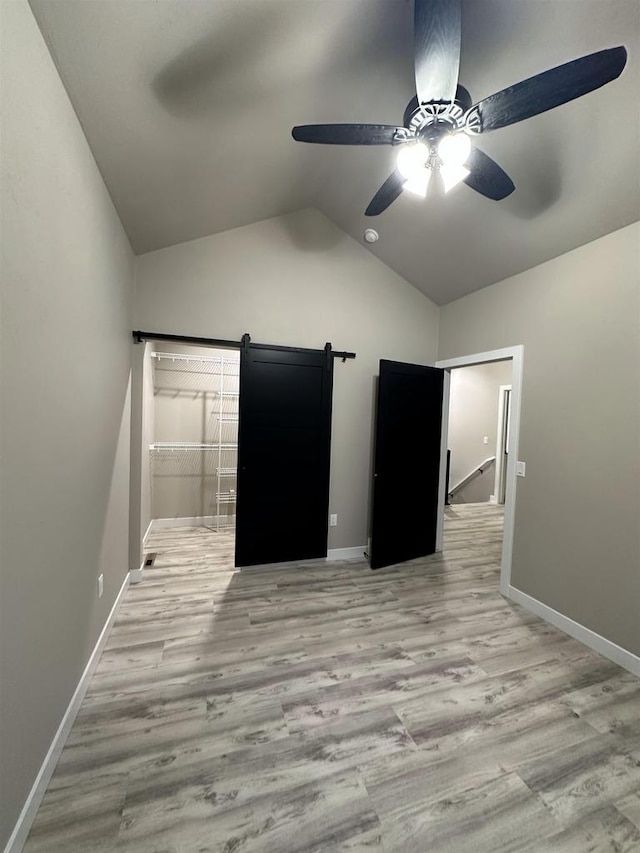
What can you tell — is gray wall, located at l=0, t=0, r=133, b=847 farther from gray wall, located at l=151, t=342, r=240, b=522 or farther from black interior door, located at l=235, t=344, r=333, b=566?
gray wall, located at l=151, t=342, r=240, b=522

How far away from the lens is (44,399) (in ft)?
3.85

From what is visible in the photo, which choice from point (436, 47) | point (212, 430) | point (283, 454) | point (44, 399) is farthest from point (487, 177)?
point (212, 430)

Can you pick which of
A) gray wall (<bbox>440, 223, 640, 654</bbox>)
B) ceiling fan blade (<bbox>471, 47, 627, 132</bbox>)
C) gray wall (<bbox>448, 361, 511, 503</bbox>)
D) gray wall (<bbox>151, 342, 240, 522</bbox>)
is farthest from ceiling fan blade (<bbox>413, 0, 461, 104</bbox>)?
gray wall (<bbox>448, 361, 511, 503</bbox>)

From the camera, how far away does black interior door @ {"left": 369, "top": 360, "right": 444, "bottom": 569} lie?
3135mm

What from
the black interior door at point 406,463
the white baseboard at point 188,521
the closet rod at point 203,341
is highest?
the closet rod at point 203,341

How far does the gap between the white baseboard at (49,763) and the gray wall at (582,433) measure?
301 centimetres

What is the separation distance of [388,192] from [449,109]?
0.48 meters

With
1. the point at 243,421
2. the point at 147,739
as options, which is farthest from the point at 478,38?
the point at 147,739

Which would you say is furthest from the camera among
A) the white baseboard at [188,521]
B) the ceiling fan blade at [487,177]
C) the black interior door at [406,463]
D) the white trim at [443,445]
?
the white baseboard at [188,521]

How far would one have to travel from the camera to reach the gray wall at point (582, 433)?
1988mm

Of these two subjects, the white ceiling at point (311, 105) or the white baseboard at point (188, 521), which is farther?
the white baseboard at point (188, 521)

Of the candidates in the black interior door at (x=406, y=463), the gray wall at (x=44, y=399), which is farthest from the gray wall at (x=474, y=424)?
the gray wall at (x=44, y=399)

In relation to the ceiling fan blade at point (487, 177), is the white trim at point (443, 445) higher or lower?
lower

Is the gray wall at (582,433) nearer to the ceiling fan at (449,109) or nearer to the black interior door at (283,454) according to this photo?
the ceiling fan at (449,109)
